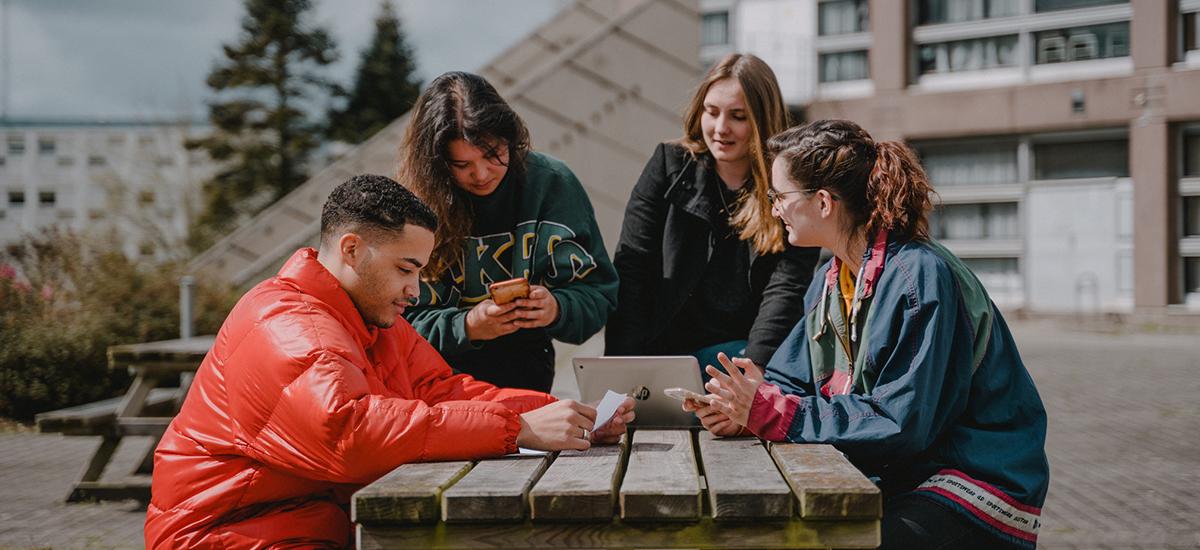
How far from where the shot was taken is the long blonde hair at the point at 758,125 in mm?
3559

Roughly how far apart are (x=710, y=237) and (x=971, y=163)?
22374mm

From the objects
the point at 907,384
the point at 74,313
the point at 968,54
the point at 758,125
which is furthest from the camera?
the point at 968,54

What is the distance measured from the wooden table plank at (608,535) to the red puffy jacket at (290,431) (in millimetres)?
265

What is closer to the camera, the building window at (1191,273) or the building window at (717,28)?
the building window at (1191,273)

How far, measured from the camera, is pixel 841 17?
87.1 ft

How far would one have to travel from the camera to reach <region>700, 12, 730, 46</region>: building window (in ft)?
95.7

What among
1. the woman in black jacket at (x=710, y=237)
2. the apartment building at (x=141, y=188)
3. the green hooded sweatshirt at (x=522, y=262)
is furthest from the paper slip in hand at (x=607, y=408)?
the apartment building at (x=141, y=188)

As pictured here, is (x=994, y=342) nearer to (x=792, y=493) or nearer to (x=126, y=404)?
(x=792, y=493)

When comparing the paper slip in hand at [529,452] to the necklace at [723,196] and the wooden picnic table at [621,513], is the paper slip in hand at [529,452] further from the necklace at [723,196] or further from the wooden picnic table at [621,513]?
the necklace at [723,196]

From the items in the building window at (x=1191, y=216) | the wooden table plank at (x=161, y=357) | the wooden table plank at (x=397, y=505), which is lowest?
the wooden table plank at (x=161, y=357)

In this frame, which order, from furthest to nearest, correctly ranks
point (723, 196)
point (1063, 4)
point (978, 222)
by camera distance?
point (978, 222), point (1063, 4), point (723, 196)

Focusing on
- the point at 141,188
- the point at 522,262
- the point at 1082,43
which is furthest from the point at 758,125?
the point at 141,188

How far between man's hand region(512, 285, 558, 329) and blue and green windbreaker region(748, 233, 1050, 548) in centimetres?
93

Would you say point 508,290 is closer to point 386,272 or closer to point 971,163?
point 386,272
